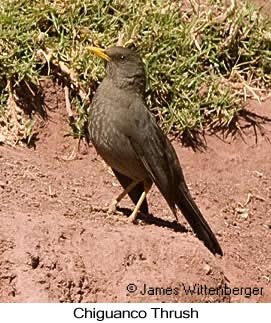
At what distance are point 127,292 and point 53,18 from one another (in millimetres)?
3467

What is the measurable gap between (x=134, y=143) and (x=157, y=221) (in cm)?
66

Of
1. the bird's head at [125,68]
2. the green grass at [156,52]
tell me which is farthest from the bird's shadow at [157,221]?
the green grass at [156,52]

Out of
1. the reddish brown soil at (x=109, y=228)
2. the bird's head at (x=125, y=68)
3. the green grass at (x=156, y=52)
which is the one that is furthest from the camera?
the green grass at (x=156, y=52)

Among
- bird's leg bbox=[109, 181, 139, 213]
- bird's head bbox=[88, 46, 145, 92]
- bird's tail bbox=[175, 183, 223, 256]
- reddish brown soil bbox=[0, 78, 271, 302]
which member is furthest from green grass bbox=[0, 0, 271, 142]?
bird's tail bbox=[175, 183, 223, 256]

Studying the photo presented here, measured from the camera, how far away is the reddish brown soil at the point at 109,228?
618cm

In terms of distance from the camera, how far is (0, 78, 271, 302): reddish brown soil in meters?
6.18

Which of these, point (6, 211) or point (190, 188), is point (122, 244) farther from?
point (190, 188)

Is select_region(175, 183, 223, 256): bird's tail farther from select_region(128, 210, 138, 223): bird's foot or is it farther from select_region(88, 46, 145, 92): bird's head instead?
select_region(88, 46, 145, 92): bird's head

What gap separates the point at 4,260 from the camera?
6.11 m

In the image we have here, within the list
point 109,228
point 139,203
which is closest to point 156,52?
point 139,203

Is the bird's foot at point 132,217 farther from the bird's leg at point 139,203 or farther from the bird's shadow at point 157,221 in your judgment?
the bird's shadow at point 157,221

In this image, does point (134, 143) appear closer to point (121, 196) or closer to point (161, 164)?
point (161, 164)

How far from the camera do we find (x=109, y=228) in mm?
6945

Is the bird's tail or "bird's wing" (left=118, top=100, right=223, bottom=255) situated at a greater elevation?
"bird's wing" (left=118, top=100, right=223, bottom=255)
